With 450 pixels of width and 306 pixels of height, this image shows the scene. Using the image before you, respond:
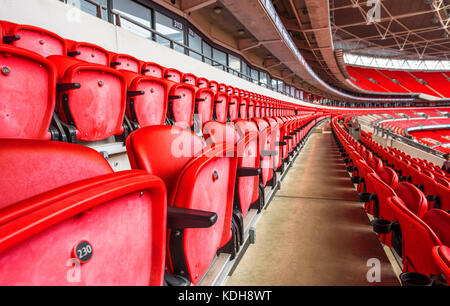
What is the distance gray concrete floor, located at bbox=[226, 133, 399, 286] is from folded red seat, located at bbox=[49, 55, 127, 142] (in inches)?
29.5

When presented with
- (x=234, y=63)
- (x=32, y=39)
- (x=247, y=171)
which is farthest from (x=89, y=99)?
(x=234, y=63)

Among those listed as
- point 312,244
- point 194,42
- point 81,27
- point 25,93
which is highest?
point 194,42

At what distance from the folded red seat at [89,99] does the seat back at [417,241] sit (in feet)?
3.40

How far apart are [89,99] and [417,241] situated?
3.79 ft

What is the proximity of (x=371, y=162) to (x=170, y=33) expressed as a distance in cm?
408

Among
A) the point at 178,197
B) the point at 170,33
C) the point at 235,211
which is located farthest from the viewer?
the point at 170,33

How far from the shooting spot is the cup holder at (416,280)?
2.07 ft

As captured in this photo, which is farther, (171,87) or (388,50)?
(388,50)

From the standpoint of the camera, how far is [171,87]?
1.45 meters

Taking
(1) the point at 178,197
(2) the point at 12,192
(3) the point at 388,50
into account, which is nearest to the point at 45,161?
(2) the point at 12,192

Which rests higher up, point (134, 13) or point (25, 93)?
point (134, 13)

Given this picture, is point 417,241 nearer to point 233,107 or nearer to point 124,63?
point 233,107

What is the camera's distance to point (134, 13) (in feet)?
13.0
